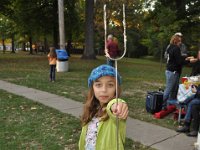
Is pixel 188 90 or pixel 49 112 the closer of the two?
pixel 188 90

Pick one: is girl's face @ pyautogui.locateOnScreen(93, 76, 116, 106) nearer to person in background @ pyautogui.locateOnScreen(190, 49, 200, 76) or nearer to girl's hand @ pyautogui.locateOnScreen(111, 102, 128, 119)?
girl's hand @ pyautogui.locateOnScreen(111, 102, 128, 119)

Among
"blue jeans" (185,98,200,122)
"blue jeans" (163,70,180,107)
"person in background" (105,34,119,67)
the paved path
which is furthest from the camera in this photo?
"blue jeans" (163,70,180,107)

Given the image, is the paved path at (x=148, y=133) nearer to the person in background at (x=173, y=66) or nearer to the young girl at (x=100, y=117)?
the person in background at (x=173, y=66)

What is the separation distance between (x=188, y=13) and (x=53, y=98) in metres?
23.0

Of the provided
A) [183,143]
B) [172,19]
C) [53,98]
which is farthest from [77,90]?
[172,19]

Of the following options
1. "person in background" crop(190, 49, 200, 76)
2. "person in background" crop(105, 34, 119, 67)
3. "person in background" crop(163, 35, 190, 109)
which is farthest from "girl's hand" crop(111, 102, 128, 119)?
"person in background" crop(163, 35, 190, 109)

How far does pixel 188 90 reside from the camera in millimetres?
6723

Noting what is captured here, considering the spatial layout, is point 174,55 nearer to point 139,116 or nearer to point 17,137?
point 139,116

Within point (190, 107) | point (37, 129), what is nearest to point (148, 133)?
point (190, 107)

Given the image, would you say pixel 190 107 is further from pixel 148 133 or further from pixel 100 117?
pixel 100 117

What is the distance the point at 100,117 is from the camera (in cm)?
237

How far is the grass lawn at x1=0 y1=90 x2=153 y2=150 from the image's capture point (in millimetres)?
5211

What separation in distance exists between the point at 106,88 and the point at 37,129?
13.3 feet

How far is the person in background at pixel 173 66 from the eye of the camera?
7.65 m
